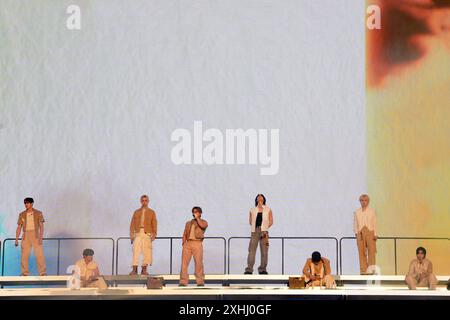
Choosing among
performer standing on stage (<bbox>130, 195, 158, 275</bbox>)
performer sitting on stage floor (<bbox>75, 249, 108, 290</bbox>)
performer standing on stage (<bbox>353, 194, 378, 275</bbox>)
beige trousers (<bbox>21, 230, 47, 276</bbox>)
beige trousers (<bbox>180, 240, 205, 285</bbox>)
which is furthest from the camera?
beige trousers (<bbox>21, 230, 47, 276</bbox>)

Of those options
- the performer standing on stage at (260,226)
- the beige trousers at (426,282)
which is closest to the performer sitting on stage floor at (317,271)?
the beige trousers at (426,282)

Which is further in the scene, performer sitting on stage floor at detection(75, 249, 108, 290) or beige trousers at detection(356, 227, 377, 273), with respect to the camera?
beige trousers at detection(356, 227, 377, 273)

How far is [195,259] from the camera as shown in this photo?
1995 cm

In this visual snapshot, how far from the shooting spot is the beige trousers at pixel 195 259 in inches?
785

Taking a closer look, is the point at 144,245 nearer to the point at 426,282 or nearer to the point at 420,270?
the point at 420,270

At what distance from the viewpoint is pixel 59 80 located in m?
27.0

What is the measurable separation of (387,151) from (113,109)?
6585 mm

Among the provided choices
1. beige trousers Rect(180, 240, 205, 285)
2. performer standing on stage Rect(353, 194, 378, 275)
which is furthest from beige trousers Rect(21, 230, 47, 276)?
performer standing on stage Rect(353, 194, 378, 275)

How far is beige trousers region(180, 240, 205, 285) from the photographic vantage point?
1994cm

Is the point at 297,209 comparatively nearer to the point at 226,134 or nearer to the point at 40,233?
the point at 226,134

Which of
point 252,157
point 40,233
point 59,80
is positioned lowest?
point 40,233

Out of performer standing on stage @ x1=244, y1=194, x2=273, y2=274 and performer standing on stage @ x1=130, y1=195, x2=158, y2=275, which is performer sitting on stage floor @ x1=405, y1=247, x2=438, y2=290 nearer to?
performer standing on stage @ x1=244, y1=194, x2=273, y2=274

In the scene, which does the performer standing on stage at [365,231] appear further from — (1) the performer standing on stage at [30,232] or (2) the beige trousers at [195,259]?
(1) the performer standing on stage at [30,232]
